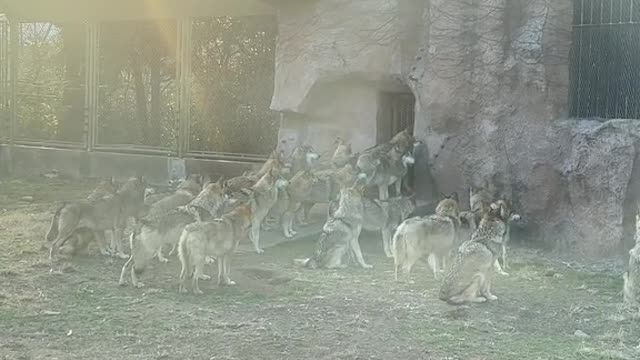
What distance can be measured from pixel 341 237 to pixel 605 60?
446 centimetres

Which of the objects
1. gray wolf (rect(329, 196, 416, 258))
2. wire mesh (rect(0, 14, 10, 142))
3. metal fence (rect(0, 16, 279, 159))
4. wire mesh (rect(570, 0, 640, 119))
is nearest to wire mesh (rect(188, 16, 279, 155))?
metal fence (rect(0, 16, 279, 159))

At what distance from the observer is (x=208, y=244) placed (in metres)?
7.91

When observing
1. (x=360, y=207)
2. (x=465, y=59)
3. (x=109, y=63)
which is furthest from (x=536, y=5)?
(x=109, y=63)

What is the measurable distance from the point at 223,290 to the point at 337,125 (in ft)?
20.0

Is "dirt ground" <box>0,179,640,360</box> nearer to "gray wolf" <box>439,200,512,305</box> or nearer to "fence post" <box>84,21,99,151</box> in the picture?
"gray wolf" <box>439,200,512,305</box>

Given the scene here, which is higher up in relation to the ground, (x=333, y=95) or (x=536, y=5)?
(x=536, y=5)

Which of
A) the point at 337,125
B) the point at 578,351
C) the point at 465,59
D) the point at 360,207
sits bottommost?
the point at 578,351

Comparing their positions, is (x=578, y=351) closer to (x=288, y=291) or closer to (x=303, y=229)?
(x=288, y=291)

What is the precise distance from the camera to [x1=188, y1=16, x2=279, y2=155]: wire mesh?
16.3 m

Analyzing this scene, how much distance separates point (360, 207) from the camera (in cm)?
959

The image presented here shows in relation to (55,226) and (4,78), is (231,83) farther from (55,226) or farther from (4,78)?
(55,226)

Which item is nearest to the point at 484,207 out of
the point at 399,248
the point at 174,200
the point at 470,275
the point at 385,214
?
the point at 385,214

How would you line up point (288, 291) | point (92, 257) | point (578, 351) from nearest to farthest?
point (578, 351) < point (288, 291) < point (92, 257)

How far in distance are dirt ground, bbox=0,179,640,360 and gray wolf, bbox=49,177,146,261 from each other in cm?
31
